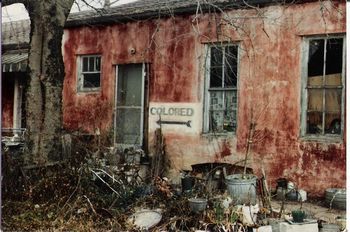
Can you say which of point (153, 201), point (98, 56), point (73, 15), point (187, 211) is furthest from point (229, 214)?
point (73, 15)

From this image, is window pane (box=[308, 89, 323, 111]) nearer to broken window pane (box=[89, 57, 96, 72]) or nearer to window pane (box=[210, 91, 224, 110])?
window pane (box=[210, 91, 224, 110])

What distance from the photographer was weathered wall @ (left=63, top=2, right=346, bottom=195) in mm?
8531

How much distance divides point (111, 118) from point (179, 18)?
115 inches

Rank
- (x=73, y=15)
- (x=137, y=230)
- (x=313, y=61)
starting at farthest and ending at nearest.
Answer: (x=73, y=15) → (x=313, y=61) → (x=137, y=230)

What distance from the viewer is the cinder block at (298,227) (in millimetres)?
5984

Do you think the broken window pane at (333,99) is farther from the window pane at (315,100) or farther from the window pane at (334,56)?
the window pane at (334,56)

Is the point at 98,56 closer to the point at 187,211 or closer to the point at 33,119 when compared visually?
the point at 33,119

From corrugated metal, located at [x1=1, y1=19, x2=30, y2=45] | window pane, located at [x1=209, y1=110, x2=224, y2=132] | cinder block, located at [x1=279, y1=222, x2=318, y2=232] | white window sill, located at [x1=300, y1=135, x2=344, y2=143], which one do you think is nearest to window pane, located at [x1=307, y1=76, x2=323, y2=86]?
white window sill, located at [x1=300, y1=135, x2=344, y2=143]

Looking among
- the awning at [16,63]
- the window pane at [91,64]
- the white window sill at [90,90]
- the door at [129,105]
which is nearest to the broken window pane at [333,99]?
the door at [129,105]

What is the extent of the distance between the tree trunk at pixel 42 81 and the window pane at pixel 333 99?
4.78m

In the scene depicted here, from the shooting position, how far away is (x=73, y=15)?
12.8 meters

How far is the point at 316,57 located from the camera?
8609 millimetres

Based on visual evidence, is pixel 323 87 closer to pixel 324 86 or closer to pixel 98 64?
pixel 324 86

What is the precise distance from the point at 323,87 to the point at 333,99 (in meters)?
0.28
